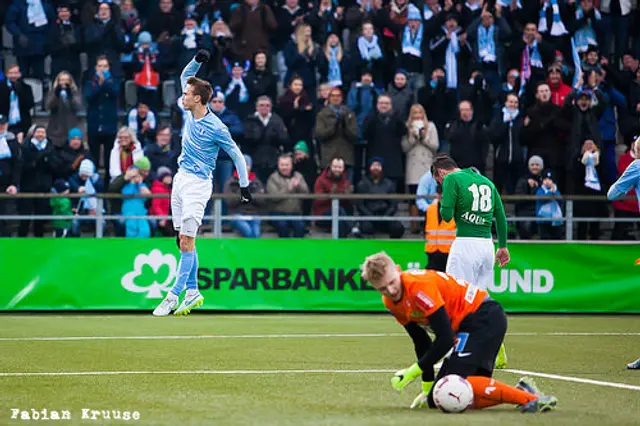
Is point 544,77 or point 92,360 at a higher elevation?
point 544,77

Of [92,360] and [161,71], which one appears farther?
[161,71]

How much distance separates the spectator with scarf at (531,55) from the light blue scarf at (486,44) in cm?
59

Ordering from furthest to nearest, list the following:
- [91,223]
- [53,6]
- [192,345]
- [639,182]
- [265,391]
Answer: [53,6], [91,223], [192,345], [639,182], [265,391]

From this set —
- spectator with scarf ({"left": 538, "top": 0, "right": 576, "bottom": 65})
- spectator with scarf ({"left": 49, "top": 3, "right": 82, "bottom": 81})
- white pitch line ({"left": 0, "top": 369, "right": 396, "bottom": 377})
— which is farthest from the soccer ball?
spectator with scarf ({"left": 538, "top": 0, "right": 576, "bottom": 65})

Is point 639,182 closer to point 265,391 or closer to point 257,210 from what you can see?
point 265,391

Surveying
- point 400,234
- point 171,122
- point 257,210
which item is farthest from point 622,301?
point 171,122

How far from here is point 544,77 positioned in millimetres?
22562

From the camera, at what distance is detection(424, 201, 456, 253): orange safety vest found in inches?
705

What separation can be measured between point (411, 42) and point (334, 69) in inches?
61.7

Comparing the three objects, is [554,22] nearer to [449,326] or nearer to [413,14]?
[413,14]

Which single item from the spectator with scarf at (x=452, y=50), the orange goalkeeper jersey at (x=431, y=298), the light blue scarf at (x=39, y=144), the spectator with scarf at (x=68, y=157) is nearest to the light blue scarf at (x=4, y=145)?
the light blue scarf at (x=39, y=144)

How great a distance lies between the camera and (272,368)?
37.4 feet

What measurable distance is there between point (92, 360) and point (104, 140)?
33.4 ft

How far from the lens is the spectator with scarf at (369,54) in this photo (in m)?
22.1
